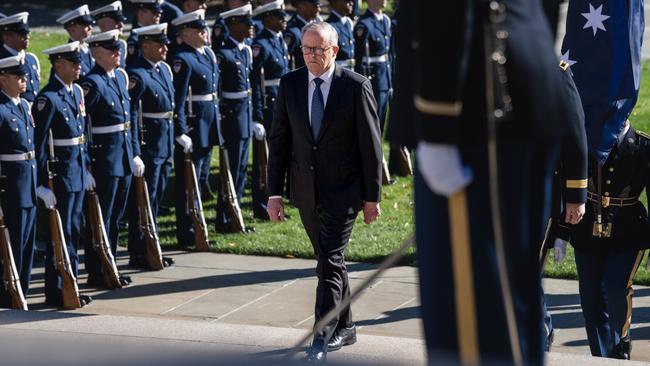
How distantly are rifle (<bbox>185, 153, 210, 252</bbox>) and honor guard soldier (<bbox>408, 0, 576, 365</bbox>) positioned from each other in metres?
7.18

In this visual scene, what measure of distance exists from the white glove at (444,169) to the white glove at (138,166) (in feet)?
21.9

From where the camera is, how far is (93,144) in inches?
373

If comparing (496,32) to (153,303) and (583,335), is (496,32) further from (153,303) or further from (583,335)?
(153,303)

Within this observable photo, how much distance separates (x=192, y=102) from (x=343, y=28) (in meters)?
2.86

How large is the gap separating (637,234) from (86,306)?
3.66m

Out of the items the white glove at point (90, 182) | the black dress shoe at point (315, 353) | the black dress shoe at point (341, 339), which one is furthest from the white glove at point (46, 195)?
the black dress shoe at point (315, 353)

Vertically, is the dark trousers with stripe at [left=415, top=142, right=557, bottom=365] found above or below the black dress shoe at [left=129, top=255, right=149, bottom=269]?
above

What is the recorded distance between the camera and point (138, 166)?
988 centimetres

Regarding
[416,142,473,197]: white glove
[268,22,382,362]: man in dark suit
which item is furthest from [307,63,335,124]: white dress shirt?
[416,142,473,197]: white glove

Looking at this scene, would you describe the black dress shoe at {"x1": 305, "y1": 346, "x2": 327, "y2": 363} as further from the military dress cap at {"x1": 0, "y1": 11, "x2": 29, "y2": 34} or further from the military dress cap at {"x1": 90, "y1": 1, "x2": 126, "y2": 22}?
the military dress cap at {"x1": 90, "y1": 1, "x2": 126, "y2": 22}

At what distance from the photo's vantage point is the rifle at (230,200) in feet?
36.8

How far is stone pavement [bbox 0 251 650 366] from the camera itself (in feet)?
21.8

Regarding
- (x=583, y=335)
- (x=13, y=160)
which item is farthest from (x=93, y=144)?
(x=583, y=335)

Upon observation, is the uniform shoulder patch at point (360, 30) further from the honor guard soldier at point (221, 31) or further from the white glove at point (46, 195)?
the white glove at point (46, 195)
